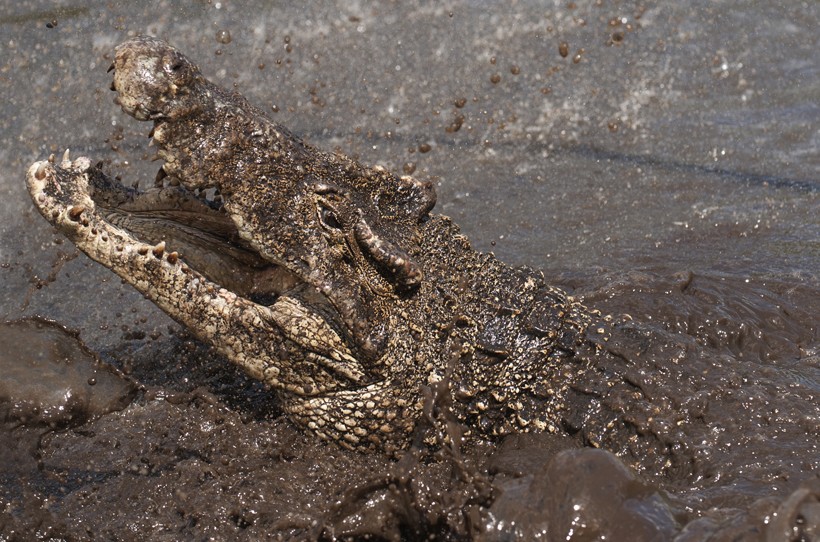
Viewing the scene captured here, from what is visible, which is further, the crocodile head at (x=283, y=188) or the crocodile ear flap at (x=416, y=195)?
the crocodile ear flap at (x=416, y=195)

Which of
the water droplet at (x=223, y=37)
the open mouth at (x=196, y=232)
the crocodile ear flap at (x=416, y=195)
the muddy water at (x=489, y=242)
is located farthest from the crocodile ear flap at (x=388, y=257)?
the water droplet at (x=223, y=37)

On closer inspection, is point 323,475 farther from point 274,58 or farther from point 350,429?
point 274,58

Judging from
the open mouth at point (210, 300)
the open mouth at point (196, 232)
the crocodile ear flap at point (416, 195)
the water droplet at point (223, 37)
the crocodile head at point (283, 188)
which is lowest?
the open mouth at point (210, 300)

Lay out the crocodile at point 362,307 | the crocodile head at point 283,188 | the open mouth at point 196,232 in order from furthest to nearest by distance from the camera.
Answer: the open mouth at point 196,232
the crocodile at point 362,307
the crocodile head at point 283,188

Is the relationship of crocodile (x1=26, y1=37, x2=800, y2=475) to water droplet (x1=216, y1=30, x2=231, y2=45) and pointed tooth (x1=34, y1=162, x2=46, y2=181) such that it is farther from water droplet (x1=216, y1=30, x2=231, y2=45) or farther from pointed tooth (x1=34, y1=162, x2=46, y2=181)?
water droplet (x1=216, y1=30, x2=231, y2=45)

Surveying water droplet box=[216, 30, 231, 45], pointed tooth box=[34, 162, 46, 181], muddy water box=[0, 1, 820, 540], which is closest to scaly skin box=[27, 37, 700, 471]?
pointed tooth box=[34, 162, 46, 181]

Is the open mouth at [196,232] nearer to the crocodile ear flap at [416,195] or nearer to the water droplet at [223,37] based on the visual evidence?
the crocodile ear flap at [416,195]

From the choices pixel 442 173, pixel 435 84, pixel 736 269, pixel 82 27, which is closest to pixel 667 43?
pixel 435 84
